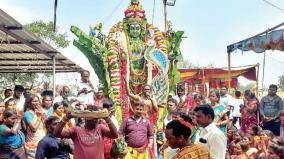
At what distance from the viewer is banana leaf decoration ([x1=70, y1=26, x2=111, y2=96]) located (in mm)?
13043

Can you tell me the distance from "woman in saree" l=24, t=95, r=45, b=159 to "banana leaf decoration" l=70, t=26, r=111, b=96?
18.1 feet

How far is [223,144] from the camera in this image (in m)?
4.84

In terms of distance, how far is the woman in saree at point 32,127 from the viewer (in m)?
7.22

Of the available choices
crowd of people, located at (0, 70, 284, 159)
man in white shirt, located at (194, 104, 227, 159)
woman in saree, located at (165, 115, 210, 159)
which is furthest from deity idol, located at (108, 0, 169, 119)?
woman in saree, located at (165, 115, 210, 159)

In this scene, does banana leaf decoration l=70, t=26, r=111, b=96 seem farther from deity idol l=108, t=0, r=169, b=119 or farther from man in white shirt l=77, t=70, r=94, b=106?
man in white shirt l=77, t=70, r=94, b=106

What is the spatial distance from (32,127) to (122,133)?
131cm

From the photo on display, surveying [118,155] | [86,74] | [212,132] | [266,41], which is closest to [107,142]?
[118,155]

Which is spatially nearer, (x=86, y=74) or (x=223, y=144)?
(x=223, y=144)

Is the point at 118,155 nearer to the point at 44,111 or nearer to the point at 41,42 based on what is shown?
the point at 44,111

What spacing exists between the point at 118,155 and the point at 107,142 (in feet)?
0.93

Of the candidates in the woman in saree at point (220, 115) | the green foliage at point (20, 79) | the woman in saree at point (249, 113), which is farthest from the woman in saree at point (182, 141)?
the green foliage at point (20, 79)

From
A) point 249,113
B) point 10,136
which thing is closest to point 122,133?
point 10,136

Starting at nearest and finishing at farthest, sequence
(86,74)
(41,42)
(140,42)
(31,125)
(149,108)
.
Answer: (31,125) → (149,108) → (86,74) → (41,42) → (140,42)

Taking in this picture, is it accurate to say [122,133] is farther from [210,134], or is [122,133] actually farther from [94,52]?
[94,52]
